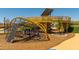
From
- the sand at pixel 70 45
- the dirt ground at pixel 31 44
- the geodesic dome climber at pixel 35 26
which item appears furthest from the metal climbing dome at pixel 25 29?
the sand at pixel 70 45

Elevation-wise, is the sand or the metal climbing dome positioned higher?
the metal climbing dome

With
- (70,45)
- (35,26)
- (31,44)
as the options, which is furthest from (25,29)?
(70,45)

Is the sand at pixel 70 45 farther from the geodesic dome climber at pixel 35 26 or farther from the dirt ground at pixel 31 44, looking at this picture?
the geodesic dome climber at pixel 35 26

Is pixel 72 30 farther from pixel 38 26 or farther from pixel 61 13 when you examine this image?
pixel 38 26

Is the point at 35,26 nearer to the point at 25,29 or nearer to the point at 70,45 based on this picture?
the point at 25,29

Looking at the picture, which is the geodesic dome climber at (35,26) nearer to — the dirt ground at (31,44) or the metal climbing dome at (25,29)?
the metal climbing dome at (25,29)

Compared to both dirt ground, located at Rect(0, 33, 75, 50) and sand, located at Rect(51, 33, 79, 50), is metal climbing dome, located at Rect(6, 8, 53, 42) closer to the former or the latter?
dirt ground, located at Rect(0, 33, 75, 50)

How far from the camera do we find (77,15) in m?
5.89

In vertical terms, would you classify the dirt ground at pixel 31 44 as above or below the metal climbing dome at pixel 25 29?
below

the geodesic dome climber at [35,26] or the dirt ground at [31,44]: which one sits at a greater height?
the geodesic dome climber at [35,26]

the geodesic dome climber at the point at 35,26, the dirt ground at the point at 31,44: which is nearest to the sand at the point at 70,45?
the dirt ground at the point at 31,44

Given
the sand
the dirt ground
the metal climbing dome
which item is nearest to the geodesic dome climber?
the metal climbing dome
